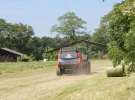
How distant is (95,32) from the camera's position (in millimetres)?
138250

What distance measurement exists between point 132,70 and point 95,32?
121m

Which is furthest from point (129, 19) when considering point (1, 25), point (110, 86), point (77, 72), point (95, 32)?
point (1, 25)

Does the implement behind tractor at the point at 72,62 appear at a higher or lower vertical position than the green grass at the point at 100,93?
higher

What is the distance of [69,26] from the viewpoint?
167375 millimetres

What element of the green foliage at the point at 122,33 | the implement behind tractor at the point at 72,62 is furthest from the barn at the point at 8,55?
the green foliage at the point at 122,33

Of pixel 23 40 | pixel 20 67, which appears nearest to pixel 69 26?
pixel 23 40

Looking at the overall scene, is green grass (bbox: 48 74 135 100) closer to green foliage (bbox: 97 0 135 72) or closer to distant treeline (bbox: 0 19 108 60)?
green foliage (bbox: 97 0 135 72)

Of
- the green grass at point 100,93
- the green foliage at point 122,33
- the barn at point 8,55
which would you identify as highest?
the barn at point 8,55

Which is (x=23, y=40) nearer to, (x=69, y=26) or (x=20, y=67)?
(x=69, y=26)

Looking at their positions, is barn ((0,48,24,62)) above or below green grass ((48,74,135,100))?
above

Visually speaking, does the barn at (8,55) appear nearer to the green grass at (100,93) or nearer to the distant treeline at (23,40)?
the distant treeline at (23,40)

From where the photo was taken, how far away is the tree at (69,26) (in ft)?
537

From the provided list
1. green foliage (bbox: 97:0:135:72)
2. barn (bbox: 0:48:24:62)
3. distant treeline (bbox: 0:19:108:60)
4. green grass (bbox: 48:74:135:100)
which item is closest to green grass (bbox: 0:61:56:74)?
green grass (bbox: 48:74:135:100)

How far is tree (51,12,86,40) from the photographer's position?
163750mm
